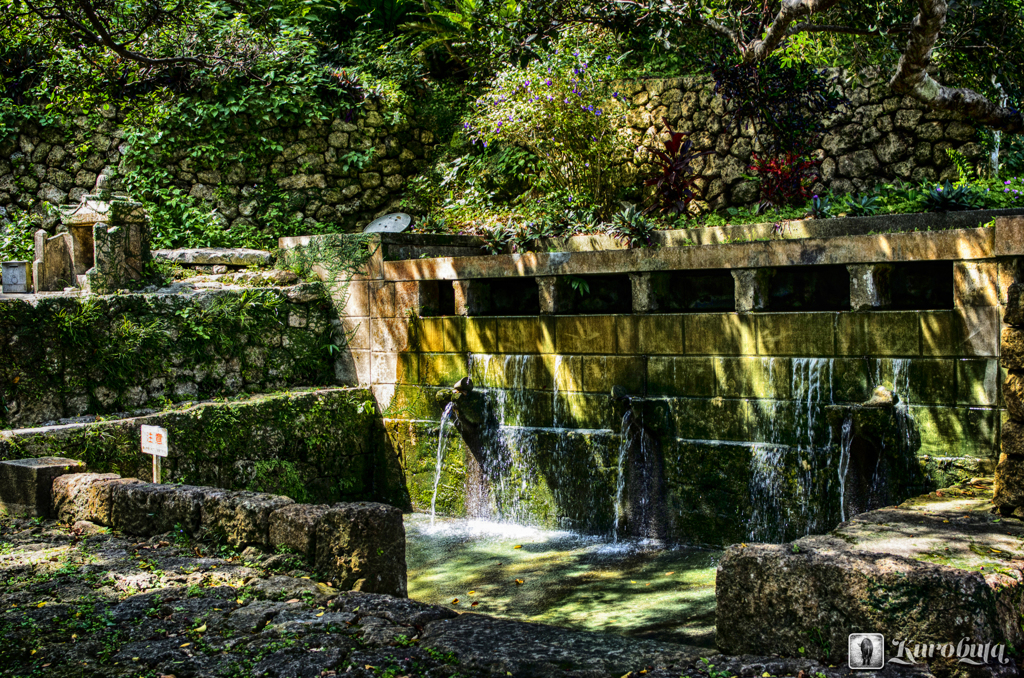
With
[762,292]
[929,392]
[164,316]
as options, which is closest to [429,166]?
[164,316]

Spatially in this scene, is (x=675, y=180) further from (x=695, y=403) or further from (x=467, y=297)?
(x=695, y=403)

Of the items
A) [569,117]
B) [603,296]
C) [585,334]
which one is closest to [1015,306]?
[585,334]

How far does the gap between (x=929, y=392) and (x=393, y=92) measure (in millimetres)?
9926

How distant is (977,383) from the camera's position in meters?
6.41

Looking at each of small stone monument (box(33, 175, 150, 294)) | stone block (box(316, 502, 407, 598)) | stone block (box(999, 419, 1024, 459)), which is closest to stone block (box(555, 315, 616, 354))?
stone block (box(316, 502, 407, 598))

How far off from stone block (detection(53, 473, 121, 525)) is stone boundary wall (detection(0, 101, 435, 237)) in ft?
21.6

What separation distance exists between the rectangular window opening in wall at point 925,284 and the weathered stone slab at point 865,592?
3401 millimetres

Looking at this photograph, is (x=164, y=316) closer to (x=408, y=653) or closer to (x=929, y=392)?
(x=408, y=653)

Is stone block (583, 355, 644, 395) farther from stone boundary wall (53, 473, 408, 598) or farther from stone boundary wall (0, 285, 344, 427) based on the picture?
stone boundary wall (0, 285, 344, 427)

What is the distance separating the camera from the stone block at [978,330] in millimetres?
6367

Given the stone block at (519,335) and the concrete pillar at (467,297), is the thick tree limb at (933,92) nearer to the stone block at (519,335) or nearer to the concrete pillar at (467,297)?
the stone block at (519,335)

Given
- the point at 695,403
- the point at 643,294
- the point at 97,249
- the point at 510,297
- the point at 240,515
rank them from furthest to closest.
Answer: the point at 510,297 < the point at 97,249 < the point at 643,294 < the point at 695,403 < the point at 240,515

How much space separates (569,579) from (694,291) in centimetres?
334

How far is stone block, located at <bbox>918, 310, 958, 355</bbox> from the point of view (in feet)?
21.4
